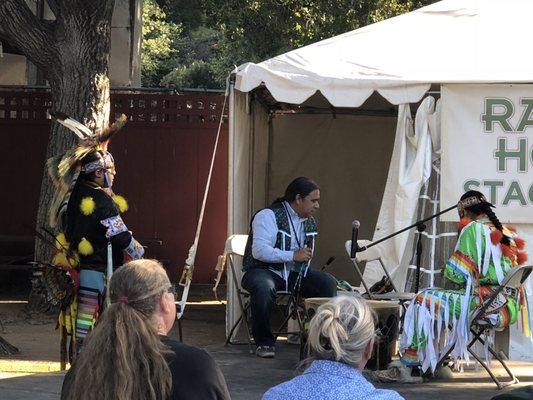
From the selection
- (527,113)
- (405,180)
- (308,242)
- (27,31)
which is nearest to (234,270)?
(308,242)

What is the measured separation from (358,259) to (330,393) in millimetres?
5044

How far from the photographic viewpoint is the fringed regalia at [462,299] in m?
6.68

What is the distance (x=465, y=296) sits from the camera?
6715 mm

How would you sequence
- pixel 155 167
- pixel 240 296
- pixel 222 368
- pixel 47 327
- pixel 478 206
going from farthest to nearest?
pixel 155 167
pixel 47 327
pixel 240 296
pixel 222 368
pixel 478 206

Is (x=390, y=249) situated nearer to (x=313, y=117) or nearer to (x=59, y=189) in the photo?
(x=59, y=189)

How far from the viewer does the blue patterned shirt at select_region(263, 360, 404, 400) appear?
3057 mm

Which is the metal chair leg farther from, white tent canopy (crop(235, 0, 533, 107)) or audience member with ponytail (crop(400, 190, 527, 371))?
white tent canopy (crop(235, 0, 533, 107))

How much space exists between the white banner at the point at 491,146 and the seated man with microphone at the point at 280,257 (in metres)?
1.08

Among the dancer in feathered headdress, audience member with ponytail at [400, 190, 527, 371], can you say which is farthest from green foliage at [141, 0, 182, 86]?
audience member with ponytail at [400, 190, 527, 371]

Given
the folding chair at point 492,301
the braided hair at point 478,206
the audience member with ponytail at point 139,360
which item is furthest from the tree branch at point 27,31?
the audience member with ponytail at point 139,360

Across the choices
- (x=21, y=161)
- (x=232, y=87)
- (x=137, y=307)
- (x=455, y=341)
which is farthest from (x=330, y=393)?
(x=21, y=161)

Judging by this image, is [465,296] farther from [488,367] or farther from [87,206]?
[87,206]

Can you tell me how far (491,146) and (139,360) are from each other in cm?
541

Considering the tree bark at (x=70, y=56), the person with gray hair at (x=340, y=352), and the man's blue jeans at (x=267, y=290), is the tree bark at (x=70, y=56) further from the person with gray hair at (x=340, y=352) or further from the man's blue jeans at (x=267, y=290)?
the person with gray hair at (x=340, y=352)
